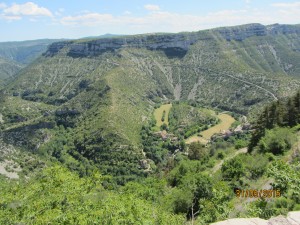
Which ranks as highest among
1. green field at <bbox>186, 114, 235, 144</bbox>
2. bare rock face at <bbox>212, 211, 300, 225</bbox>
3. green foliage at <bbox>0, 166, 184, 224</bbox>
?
bare rock face at <bbox>212, 211, 300, 225</bbox>

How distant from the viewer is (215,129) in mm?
157750

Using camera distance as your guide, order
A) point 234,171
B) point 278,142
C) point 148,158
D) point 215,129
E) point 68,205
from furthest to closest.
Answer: point 215,129 < point 148,158 < point 278,142 < point 234,171 < point 68,205

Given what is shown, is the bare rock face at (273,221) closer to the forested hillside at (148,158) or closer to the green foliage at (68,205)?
the green foliage at (68,205)

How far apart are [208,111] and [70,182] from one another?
16189cm

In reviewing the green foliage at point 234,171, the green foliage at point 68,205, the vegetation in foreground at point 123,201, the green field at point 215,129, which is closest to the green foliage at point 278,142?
the vegetation in foreground at point 123,201

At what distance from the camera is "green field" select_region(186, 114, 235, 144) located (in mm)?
146750

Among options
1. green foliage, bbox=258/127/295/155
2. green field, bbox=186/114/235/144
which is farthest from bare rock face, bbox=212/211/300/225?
green field, bbox=186/114/235/144

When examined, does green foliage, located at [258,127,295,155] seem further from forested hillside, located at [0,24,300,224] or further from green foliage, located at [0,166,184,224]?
green foliage, located at [0,166,184,224]

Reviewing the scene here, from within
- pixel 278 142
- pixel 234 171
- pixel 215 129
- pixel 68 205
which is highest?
pixel 68 205

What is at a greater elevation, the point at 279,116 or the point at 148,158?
the point at 279,116

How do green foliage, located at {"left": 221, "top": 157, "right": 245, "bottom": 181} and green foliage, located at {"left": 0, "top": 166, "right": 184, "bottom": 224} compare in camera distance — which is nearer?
green foliage, located at {"left": 0, "top": 166, "right": 184, "bottom": 224}

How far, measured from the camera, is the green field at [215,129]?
146750mm

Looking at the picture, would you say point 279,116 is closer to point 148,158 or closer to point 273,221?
point 273,221

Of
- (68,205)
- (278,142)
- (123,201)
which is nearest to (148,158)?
(278,142)
